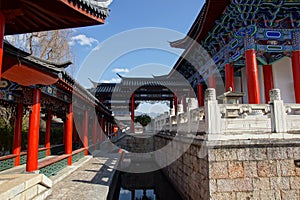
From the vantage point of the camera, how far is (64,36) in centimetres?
1695

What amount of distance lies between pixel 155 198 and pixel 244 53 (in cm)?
683

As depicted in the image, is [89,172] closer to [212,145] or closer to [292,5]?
[212,145]

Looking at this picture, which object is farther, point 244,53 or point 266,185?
point 244,53

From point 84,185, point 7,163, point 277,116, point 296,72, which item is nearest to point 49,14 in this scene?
point 84,185

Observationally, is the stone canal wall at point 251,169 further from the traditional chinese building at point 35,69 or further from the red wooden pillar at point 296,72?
the red wooden pillar at point 296,72

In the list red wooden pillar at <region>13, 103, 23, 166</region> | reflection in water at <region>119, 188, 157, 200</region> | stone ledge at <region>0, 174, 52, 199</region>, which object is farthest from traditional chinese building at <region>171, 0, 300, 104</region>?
red wooden pillar at <region>13, 103, 23, 166</region>

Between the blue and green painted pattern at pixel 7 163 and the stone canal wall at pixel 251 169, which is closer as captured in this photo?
the stone canal wall at pixel 251 169

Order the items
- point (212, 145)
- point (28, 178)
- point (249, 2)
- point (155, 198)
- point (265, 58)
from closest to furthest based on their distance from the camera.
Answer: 1. point (28, 178)
2. point (212, 145)
3. point (249, 2)
4. point (155, 198)
5. point (265, 58)

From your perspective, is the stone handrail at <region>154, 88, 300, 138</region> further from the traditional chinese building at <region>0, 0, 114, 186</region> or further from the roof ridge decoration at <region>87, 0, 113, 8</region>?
the traditional chinese building at <region>0, 0, 114, 186</region>

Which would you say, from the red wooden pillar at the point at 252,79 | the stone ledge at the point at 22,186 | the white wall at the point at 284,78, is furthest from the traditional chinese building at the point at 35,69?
the white wall at the point at 284,78

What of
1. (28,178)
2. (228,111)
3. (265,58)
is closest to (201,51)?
(265,58)

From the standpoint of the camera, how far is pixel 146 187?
10508 millimetres

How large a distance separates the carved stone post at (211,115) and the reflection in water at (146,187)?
12.5 ft

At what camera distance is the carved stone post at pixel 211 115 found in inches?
202
